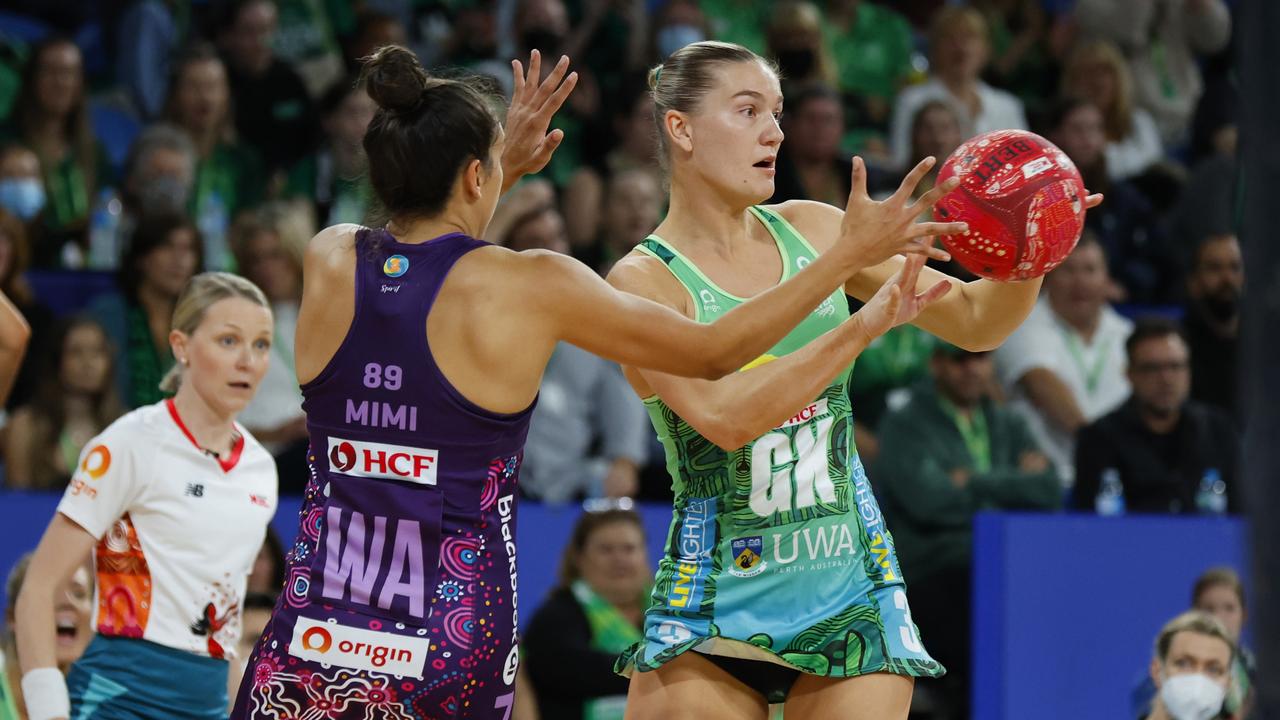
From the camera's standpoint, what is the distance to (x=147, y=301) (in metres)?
7.16

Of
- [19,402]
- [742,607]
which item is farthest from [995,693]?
[19,402]

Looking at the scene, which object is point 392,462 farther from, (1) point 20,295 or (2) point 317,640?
(1) point 20,295

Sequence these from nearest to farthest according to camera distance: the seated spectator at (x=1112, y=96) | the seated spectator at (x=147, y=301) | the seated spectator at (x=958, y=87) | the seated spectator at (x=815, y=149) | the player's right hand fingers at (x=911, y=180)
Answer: the player's right hand fingers at (x=911, y=180) < the seated spectator at (x=147, y=301) < the seated spectator at (x=815, y=149) < the seated spectator at (x=958, y=87) < the seated spectator at (x=1112, y=96)

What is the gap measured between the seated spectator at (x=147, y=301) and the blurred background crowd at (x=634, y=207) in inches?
0.5

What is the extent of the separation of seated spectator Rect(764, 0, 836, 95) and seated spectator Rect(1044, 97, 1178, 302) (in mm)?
1396

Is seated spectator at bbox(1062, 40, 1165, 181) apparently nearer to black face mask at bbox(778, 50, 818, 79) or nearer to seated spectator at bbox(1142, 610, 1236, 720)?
black face mask at bbox(778, 50, 818, 79)

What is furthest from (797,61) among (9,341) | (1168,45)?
(9,341)

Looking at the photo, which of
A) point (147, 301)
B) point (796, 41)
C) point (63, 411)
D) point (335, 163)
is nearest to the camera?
point (63, 411)

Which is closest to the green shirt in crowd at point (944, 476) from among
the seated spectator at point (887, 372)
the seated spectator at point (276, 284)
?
the seated spectator at point (887, 372)

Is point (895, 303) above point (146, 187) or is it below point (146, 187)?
below

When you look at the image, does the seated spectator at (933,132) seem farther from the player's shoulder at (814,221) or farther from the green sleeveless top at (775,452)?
the green sleeveless top at (775,452)

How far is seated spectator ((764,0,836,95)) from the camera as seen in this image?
31.1ft

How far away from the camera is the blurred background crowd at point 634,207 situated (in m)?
6.97

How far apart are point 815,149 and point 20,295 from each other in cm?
391
